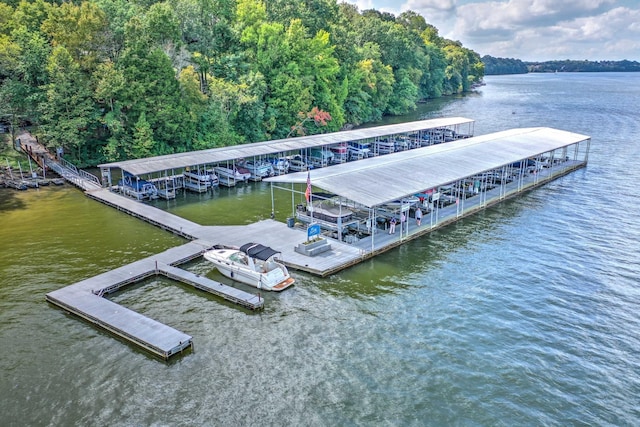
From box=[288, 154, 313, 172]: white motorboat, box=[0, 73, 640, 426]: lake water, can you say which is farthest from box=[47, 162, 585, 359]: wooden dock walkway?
box=[288, 154, 313, 172]: white motorboat

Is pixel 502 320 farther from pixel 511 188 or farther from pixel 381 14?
pixel 381 14

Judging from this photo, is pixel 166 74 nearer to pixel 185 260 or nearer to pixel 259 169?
pixel 259 169

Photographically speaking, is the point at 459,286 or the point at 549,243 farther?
Result: the point at 549,243

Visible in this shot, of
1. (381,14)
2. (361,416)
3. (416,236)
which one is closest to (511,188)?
(416,236)

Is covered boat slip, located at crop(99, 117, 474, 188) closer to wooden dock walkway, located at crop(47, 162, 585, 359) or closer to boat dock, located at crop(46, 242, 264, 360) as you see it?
wooden dock walkway, located at crop(47, 162, 585, 359)

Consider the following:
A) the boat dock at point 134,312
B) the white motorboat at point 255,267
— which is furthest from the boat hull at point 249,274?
the boat dock at point 134,312
